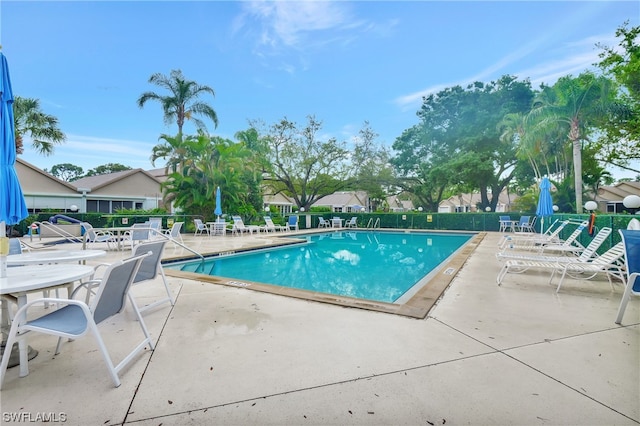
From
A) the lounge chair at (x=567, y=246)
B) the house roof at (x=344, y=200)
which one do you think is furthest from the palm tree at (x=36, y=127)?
the house roof at (x=344, y=200)

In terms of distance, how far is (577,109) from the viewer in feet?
44.7

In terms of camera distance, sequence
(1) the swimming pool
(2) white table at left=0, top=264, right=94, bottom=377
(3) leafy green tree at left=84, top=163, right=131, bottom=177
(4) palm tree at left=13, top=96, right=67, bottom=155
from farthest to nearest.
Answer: (3) leafy green tree at left=84, top=163, right=131, bottom=177 → (4) palm tree at left=13, top=96, right=67, bottom=155 → (1) the swimming pool → (2) white table at left=0, top=264, right=94, bottom=377

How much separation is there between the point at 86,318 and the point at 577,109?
18414 mm

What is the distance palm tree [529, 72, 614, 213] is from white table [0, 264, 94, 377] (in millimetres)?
17104

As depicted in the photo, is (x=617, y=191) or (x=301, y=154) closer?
(x=301, y=154)

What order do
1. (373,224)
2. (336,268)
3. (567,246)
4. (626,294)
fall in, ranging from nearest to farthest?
(626,294), (567,246), (336,268), (373,224)

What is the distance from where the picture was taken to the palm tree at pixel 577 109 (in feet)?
42.2

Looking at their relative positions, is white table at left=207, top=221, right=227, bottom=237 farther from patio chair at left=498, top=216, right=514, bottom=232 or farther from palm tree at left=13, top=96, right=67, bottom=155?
patio chair at left=498, top=216, right=514, bottom=232

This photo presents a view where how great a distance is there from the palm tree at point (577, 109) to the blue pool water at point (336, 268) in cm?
897

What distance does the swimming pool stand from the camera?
19.0 feet

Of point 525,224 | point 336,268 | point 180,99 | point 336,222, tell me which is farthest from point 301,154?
point 336,268

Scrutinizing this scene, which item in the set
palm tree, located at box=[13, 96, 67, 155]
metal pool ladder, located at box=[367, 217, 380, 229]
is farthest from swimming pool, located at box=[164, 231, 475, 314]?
palm tree, located at box=[13, 96, 67, 155]

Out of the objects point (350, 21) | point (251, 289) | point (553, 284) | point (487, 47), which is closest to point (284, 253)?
point (251, 289)

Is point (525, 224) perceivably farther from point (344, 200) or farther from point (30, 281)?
point (344, 200)
